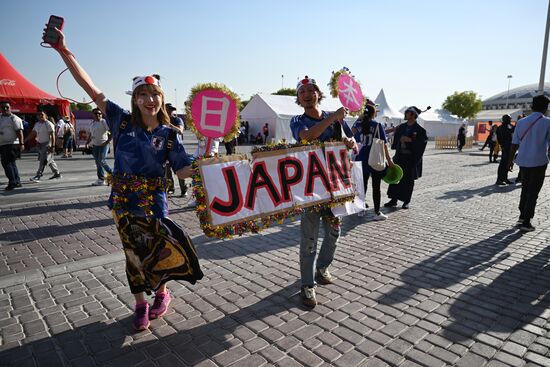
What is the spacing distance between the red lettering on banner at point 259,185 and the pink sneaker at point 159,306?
1.20 meters

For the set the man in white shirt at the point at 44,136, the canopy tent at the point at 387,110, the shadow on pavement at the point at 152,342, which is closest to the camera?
the shadow on pavement at the point at 152,342

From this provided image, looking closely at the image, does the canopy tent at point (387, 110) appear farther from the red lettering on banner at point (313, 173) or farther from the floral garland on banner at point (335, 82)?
the red lettering on banner at point (313, 173)

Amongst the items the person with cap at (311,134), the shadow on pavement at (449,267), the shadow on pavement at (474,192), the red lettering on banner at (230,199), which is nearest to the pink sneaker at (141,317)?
the red lettering on banner at (230,199)

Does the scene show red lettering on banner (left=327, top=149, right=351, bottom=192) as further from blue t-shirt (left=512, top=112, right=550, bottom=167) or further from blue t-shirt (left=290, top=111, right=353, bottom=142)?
blue t-shirt (left=512, top=112, right=550, bottom=167)

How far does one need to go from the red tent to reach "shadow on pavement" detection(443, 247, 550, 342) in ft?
68.6

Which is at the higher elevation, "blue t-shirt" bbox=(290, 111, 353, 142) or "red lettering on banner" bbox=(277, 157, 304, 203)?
"blue t-shirt" bbox=(290, 111, 353, 142)

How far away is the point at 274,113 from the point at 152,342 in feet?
84.5

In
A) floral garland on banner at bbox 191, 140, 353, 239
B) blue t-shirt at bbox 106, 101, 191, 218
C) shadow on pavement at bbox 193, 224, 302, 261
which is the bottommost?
shadow on pavement at bbox 193, 224, 302, 261

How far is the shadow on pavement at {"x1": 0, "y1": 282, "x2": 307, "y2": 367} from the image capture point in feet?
8.71

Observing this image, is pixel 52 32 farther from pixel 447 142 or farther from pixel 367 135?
pixel 447 142

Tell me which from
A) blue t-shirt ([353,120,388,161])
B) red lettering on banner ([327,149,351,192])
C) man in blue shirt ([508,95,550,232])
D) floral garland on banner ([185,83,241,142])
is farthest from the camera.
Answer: blue t-shirt ([353,120,388,161])

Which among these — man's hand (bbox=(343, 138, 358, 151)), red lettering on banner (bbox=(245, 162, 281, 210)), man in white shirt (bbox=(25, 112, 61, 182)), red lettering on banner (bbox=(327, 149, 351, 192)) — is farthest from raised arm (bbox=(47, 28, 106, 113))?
man in white shirt (bbox=(25, 112, 61, 182))

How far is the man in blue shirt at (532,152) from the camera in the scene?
18.4 feet

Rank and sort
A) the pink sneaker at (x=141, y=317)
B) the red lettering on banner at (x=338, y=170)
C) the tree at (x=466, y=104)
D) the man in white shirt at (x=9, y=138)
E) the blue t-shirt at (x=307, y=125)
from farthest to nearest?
the tree at (x=466, y=104) → the man in white shirt at (x=9, y=138) → the red lettering on banner at (x=338, y=170) → the blue t-shirt at (x=307, y=125) → the pink sneaker at (x=141, y=317)
